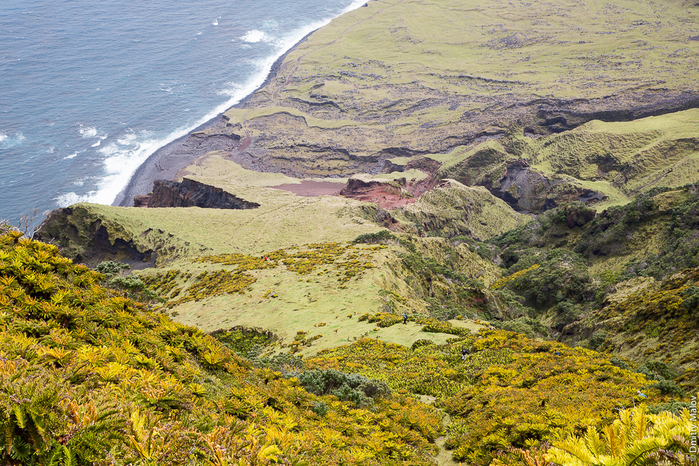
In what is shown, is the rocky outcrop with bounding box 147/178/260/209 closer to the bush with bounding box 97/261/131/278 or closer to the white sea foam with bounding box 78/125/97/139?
the bush with bounding box 97/261/131/278

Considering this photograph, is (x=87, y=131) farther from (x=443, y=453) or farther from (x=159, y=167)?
(x=443, y=453)

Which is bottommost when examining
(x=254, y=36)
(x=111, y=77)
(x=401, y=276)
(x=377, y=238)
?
(x=377, y=238)

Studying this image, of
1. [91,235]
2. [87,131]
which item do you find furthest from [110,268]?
[87,131]

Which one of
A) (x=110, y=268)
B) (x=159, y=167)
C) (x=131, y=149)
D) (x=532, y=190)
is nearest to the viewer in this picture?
(x=110, y=268)

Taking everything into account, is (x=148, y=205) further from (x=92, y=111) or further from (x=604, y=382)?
(x=604, y=382)

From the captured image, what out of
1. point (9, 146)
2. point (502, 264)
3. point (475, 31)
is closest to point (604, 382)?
point (502, 264)

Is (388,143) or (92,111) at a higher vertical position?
(92,111)

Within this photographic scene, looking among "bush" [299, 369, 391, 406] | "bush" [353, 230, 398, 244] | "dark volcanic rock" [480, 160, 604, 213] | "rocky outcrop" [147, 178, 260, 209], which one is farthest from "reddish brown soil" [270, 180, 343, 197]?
"bush" [299, 369, 391, 406]
